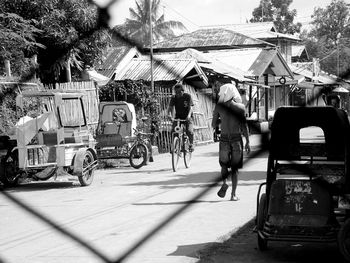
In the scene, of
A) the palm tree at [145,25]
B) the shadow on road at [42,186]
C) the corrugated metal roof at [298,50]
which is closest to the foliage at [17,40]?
the palm tree at [145,25]

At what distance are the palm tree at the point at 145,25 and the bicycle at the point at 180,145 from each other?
772cm

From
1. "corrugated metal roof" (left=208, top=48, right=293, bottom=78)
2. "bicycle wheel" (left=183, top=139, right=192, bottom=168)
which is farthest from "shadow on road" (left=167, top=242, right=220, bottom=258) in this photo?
Answer: "bicycle wheel" (left=183, top=139, right=192, bottom=168)

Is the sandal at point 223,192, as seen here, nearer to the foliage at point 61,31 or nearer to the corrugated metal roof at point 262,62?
the corrugated metal roof at point 262,62

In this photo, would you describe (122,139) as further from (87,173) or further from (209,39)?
(209,39)

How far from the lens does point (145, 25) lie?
0.79 meters

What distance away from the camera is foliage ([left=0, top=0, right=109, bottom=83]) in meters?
0.87

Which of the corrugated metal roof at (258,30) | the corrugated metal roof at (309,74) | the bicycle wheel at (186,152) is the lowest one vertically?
the bicycle wheel at (186,152)

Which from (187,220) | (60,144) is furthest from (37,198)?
(187,220)

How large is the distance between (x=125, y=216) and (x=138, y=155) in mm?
4285

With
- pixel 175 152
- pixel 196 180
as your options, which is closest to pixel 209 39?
pixel 196 180

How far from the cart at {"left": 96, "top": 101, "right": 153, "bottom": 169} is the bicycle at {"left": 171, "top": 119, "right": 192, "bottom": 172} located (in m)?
0.48

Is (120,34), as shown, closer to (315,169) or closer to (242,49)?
(242,49)

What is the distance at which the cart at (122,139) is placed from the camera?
31.1ft

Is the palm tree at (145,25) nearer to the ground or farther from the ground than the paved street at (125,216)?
farther from the ground
